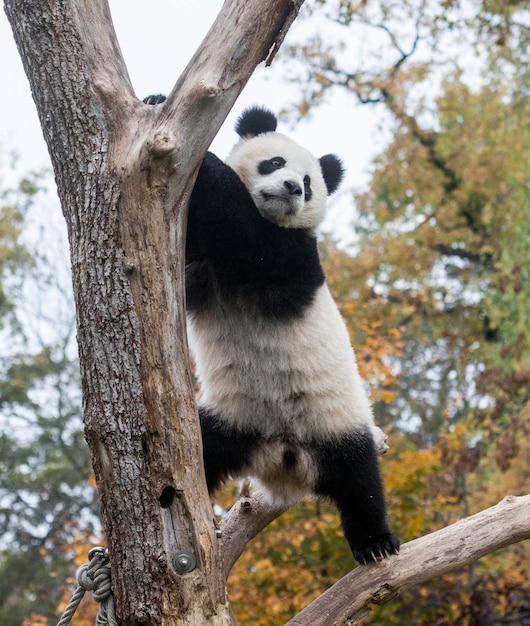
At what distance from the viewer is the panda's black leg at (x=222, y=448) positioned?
11.7 ft

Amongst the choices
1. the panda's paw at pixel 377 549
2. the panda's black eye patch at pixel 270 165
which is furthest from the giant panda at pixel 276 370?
the panda's black eye patch at pixel 270 165

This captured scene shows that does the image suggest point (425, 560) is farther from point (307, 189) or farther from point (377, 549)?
point (307, 189)

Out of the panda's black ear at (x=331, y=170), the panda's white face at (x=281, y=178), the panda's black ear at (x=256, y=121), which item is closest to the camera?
the panda's white face at (x=281, y=178)

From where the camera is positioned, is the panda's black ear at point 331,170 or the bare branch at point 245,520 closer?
the bare branch at point 245,520

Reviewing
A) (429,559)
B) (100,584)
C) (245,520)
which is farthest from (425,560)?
(100,584)

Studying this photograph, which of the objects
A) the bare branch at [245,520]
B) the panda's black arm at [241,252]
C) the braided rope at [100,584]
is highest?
the panda's black arm at [241,252]

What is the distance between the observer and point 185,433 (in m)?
2.64

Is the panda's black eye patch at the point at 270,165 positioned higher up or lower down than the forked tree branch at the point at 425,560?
higher up

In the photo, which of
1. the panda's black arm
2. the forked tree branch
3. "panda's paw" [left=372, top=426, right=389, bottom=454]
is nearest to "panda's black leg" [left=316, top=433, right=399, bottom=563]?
the forked tree branch

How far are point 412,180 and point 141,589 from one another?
44.7 feet

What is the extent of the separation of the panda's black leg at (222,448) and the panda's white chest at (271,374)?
0.05 m

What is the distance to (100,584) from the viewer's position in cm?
266

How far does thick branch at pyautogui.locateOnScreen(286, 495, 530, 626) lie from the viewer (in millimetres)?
3326

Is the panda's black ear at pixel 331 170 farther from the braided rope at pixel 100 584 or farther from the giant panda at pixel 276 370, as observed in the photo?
the braided rope at pixel 100 584
